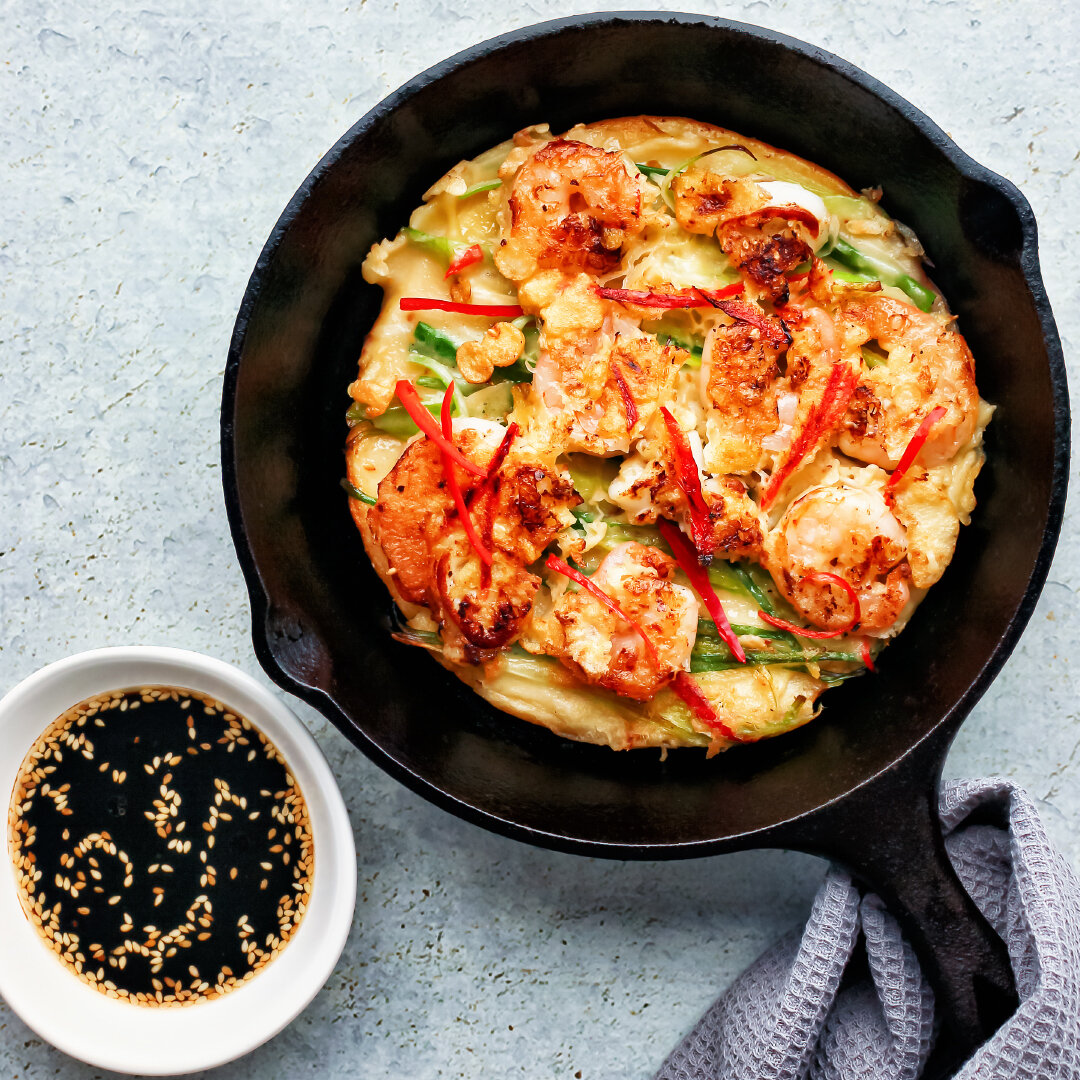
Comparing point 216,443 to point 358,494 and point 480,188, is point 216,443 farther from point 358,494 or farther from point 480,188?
point 480,188

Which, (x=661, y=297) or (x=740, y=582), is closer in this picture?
(x=661, y=297)

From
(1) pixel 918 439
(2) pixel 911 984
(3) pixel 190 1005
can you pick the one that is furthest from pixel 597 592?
(3) pixel 190 1005

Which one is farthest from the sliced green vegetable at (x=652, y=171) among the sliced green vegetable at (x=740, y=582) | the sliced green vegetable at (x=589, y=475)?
the sliced green vegetable at (x=740, y=582)

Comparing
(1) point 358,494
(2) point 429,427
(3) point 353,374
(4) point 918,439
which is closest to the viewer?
(2) point 429,427

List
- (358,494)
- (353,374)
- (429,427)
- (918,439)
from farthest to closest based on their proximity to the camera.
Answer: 1. (353,374)
2. (358,494)
3. (918,439)
4. (429,427)

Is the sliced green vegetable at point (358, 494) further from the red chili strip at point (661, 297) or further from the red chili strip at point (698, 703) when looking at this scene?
the red chili strip at point (698, 703)

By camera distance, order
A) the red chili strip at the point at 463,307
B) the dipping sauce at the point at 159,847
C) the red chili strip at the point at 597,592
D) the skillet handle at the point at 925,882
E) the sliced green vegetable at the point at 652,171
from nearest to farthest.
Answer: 1. the skillet handle at the point at 925,882
2. the red chili strip at the point at 597,592
3. the red chili strip at the point at 463,307
4. the sliced green vegetable at the point at 652,171
5. the dipping sauce at the point at 159,847

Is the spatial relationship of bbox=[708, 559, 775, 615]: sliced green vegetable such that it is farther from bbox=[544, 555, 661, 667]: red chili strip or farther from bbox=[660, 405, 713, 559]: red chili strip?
bbox=[544, 555, 661, 667]: red chili strip

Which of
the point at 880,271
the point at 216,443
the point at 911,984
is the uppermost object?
the point at 880,271
